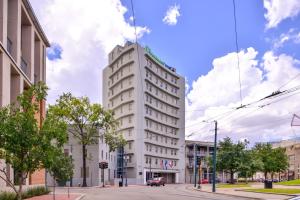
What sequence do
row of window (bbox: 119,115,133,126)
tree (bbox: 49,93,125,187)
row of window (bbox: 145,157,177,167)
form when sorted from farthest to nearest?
row of window (bbox: 145,157,177,167) → row of window (bbox: 119,115,133,126) → tree (bbox: 49,93,125,187)

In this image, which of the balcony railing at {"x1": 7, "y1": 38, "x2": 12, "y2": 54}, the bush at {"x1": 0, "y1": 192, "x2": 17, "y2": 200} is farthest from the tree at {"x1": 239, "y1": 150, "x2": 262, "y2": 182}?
the bush at {"x1": 0, "y1": 192, "x2": 17, "y2": 200}

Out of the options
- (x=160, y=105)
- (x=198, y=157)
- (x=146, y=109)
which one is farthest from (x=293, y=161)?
(x=146, y=109)

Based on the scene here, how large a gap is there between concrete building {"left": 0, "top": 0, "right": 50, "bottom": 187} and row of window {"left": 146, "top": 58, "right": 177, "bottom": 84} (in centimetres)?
6019

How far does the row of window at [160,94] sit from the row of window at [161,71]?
13.3ft

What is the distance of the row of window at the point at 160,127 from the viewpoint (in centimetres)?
10675

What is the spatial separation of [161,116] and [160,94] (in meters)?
5.23

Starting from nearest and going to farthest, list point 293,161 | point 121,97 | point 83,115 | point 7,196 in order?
point 7,196 < point 83,115 < point 121,97 < point 293,161

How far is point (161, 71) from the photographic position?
380 ft

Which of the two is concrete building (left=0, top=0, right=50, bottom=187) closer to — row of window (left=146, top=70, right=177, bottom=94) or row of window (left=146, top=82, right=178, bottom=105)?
row of window (left=146, top=70, right=177, bottom=94)

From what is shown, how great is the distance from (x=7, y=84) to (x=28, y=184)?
11441 mm

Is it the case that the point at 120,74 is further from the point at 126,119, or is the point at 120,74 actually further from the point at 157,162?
the point at 157,162

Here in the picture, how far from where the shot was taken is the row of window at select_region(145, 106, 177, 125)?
107375mm

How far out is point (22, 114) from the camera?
19406 mm

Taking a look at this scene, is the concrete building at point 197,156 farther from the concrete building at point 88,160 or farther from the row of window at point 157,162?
the concrete building at point 88,160
